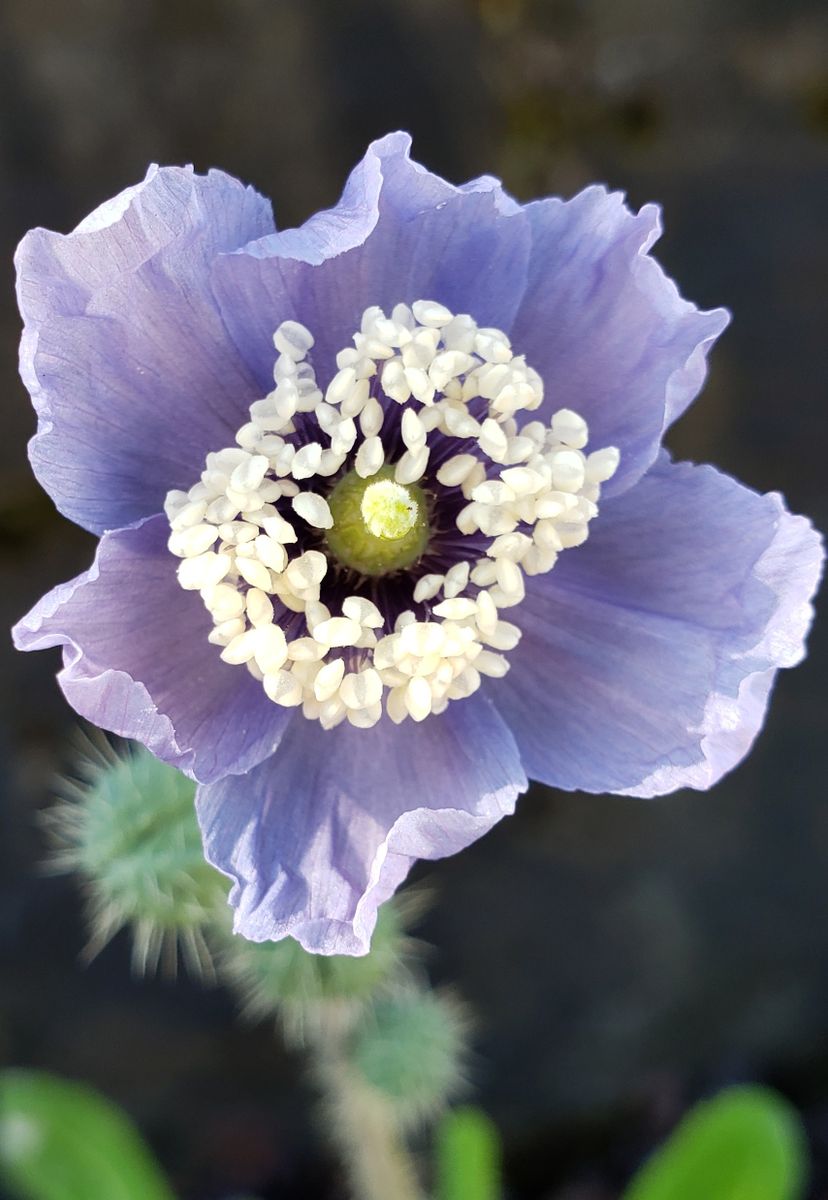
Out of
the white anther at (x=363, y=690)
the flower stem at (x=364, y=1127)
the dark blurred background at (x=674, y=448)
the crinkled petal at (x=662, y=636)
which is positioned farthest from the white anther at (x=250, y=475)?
the dark blurred background at (x=674, y=448)

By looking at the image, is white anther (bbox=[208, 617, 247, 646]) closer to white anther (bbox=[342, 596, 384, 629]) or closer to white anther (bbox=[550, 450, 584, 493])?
white anther (bbox=[342, 596, 384, 629])

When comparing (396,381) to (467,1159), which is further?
(467,1159)

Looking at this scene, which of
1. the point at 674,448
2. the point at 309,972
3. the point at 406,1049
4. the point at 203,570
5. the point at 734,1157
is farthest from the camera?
the point at 674,448

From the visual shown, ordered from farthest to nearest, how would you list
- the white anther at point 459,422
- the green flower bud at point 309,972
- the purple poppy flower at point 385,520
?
the green flower bud at point 309,972
the white anther at point 459,422
the purple poppy flower at point 385,520

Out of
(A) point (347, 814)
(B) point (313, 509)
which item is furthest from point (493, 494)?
Answer: (A) point (347, 814)

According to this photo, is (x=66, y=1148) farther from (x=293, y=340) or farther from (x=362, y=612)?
(x=293, y=340)

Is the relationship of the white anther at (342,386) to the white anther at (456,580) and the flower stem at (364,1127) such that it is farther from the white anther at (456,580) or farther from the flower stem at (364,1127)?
the flower stem at (364,1127)
